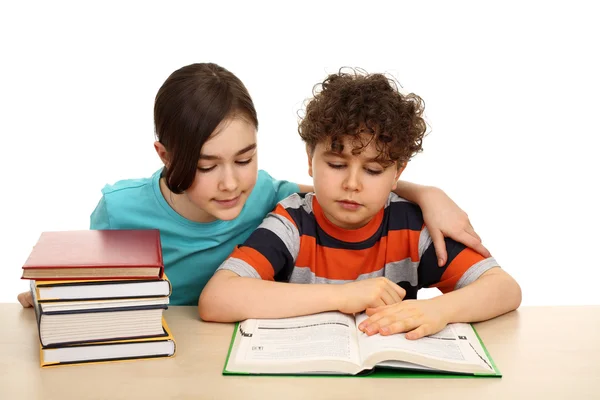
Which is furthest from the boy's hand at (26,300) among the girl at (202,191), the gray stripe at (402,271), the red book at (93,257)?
the gray stripe at (402,271)

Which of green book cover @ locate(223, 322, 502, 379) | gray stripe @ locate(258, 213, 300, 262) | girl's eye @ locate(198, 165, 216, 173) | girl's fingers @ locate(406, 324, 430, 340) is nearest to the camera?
green book cover @ locate(223, 322, 502, 379)

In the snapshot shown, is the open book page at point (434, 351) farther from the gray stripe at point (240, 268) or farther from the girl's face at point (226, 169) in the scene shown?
the girl's face at point (226, 169)

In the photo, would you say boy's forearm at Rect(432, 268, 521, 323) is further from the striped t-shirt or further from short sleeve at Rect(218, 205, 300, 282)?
short sleeve at Rect(218, 205, 300, 282)

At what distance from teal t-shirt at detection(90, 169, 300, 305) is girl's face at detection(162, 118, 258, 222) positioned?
21cm

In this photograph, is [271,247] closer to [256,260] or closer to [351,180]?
[256,260]

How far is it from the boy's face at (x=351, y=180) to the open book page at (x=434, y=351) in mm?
304

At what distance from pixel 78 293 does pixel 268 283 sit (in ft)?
1.40

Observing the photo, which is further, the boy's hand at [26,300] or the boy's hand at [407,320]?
the boy's hand at [26,300]

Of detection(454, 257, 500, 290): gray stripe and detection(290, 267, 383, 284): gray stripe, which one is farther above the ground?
detection(454, 257, 500, 290): gray stripe

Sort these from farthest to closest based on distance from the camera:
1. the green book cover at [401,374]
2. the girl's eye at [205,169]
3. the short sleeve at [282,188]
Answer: the short sleeve at [282,188], the girl's eye at [205,169], the green book cover at [401,374]

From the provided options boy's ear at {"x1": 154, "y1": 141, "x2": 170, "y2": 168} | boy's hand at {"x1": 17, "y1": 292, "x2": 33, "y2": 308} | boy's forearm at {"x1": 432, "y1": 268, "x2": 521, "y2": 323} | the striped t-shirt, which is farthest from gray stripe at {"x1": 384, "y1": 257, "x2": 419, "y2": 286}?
boy's hand at {"x1": 17, "y1": 292, "x2": 33, "y2": 308}

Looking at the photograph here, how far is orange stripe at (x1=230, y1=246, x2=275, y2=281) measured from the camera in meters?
1.68

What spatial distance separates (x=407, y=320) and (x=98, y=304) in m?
0.61

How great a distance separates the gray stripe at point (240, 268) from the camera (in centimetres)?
165
